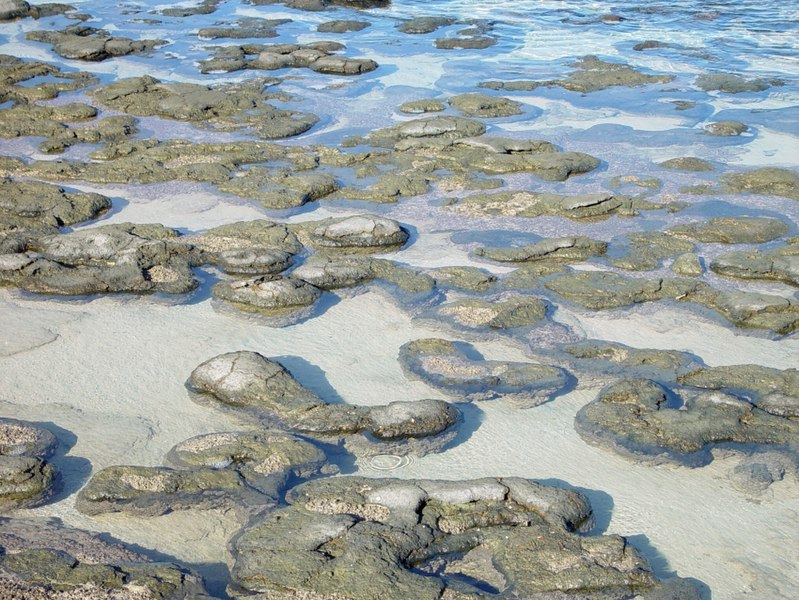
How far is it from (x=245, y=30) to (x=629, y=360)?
508 inches

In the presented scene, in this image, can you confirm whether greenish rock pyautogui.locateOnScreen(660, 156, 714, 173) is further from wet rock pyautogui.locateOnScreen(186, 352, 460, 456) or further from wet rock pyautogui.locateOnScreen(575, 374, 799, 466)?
wet rock pyautogui.locateOnScreen(186, 352, 460, 456)

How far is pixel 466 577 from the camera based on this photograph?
3.96 meters

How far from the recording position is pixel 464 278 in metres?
6.91

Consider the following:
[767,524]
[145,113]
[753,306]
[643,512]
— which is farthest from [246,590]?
[145,113]

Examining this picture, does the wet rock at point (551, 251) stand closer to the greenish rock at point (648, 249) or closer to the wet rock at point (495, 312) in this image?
the greenish rock at point (648, 249)

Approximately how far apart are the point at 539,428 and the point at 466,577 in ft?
4.63

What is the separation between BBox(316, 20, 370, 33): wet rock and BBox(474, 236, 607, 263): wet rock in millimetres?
10834

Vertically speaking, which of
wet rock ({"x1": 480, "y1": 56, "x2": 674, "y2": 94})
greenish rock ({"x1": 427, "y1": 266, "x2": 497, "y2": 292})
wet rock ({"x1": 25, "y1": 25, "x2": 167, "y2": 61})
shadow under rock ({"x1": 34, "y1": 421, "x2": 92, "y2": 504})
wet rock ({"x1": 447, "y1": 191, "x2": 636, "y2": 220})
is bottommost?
shadow under rock ({"x1": 34, "y1": 421, "x2": 92, "y2": 504})

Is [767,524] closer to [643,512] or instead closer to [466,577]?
[643,512]

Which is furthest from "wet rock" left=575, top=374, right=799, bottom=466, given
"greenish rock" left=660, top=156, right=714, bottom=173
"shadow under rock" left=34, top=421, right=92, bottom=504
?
"greenish rock" left=660, top=156, right=714, bottom=173

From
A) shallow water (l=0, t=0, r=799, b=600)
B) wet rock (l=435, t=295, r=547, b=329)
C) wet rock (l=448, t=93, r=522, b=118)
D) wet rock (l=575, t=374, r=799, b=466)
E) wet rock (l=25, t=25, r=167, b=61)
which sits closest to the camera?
shallow water (l=0, t=0, r=799, b=600)

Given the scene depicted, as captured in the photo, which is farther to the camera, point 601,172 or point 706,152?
point 706,152

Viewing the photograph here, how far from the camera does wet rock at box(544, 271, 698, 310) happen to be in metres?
6.62

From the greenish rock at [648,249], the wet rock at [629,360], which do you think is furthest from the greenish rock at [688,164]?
the wet rock at [629,360]
